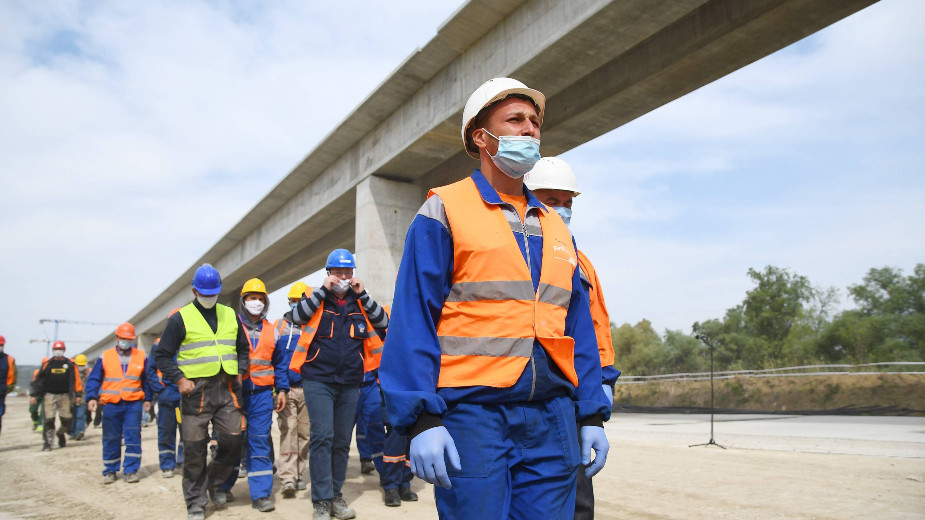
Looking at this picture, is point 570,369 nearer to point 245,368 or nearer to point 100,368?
point 245,368

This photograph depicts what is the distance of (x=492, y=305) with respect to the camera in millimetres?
2037

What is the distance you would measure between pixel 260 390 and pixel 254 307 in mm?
954

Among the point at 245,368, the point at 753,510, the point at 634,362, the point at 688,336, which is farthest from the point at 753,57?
the point at 688,336

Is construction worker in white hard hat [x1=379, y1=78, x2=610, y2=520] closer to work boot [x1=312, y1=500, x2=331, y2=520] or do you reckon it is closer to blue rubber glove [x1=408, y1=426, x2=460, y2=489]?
blue rubber glove [x1=408, y1=426, x2=460, y2=489]

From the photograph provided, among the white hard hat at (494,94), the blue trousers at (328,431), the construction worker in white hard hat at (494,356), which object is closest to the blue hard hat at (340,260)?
the blue trousers at (328,431)

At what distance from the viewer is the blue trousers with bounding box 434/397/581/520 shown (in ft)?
6.07

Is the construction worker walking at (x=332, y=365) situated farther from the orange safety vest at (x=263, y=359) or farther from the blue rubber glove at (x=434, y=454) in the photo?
the blue rubber glove at (x=434, y=454)

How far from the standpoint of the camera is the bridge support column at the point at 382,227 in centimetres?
1564

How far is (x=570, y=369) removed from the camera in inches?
84.7

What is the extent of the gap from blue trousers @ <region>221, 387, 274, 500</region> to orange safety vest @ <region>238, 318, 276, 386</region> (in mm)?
118

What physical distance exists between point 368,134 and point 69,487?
36.3 feet

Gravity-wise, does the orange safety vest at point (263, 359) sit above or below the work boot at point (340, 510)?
above

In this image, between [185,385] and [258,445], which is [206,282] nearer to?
[185,385]

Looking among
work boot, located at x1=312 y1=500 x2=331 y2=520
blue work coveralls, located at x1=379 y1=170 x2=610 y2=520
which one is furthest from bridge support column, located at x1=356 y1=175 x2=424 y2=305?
blue work coveralls, located at x1=379 y1=170 x2=610 y2=520
